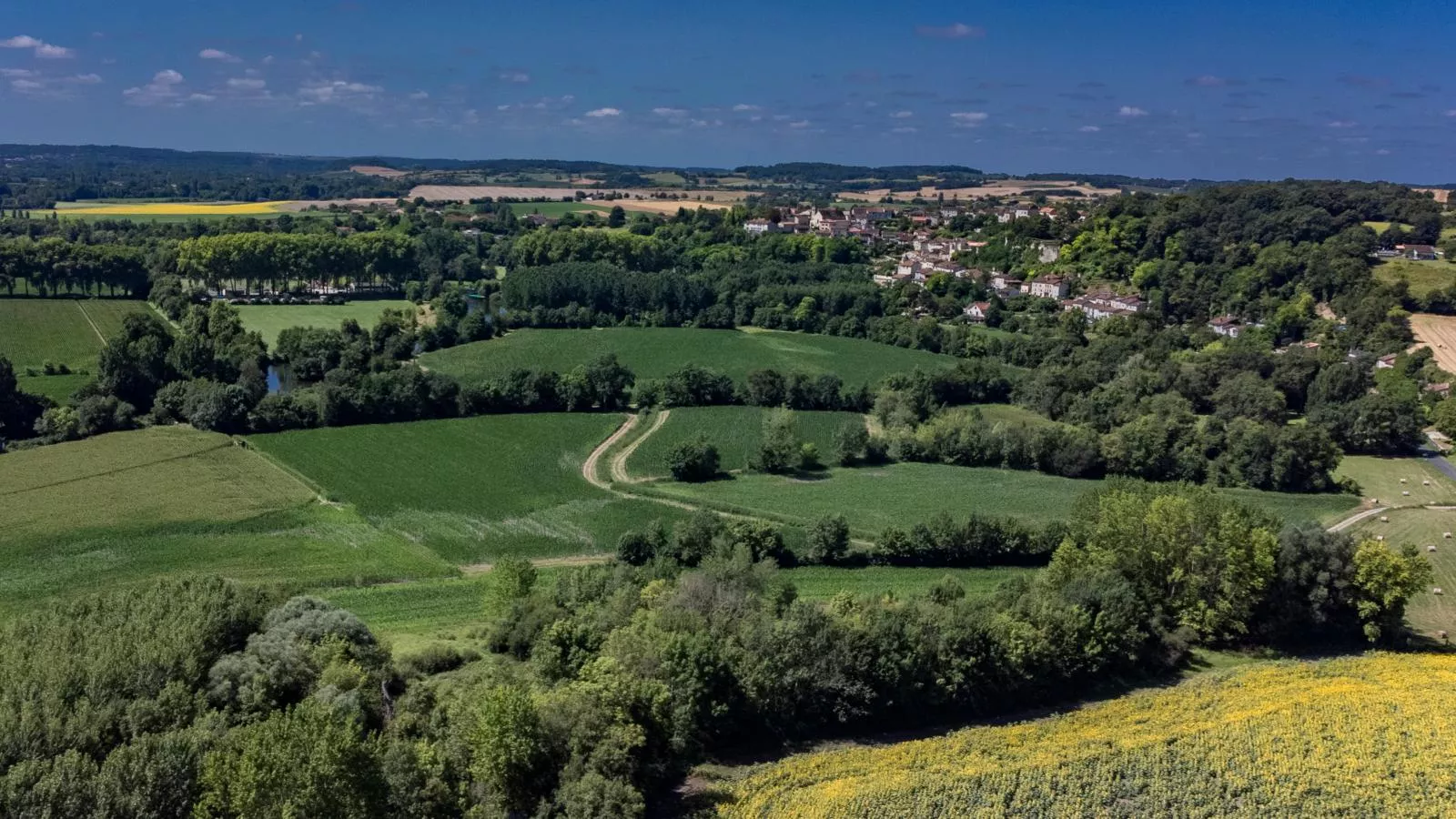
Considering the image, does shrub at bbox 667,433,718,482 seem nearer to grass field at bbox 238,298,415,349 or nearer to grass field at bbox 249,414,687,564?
grass field at bbox 249,414,687,564

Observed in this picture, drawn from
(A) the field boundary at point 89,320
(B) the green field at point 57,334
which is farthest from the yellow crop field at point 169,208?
(B) the green field at point 57,334

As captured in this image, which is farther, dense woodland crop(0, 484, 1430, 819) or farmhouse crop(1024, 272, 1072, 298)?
farmhouse crop(1024, 272, 1072, 298)

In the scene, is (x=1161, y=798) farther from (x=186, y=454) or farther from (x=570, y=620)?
(x=186, y=454)

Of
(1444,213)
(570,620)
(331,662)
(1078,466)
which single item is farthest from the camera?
(1444,213)

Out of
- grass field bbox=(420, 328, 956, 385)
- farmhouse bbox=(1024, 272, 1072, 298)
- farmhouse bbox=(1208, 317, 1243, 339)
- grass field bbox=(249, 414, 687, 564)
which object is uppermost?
farmhouse bbox=(1024, 272, 1072, 298)

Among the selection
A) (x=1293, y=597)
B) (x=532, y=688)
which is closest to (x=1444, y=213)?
(x=1293, y=597)

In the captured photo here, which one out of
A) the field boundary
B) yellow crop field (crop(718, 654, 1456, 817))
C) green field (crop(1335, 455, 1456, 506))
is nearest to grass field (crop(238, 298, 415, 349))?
the field boundary
